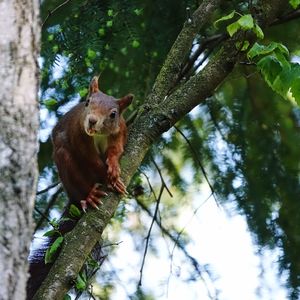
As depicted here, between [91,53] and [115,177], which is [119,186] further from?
[91,53]

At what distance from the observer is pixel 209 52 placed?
13.8 ft

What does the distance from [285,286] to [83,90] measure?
1.31 m

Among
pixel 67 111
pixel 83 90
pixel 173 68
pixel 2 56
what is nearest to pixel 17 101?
pixel 2 56

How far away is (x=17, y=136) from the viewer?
1.89 metres

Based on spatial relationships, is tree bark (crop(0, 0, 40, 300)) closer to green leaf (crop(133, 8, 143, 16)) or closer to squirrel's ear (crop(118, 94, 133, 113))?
green leaf (crop(133, 8, 143, 16))

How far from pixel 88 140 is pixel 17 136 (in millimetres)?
2141

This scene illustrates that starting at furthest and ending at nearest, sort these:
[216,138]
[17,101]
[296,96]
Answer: [216,138]
[296,96]
[17,101]

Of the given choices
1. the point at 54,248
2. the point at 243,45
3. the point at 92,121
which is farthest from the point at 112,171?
the point at 243,45

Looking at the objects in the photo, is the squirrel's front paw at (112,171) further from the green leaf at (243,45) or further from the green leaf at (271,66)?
the green leaf at (271,66)

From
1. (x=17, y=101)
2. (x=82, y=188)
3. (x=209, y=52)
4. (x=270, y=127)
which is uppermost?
(x=209, y=52)

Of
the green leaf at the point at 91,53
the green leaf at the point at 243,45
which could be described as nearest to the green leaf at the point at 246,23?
the green leaf at the point at 243,45

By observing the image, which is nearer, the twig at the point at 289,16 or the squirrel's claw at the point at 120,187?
the squirrel's claw at the point at 120,187

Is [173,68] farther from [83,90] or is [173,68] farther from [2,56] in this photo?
[2,56]

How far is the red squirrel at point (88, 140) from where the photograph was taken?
12.9 ft
